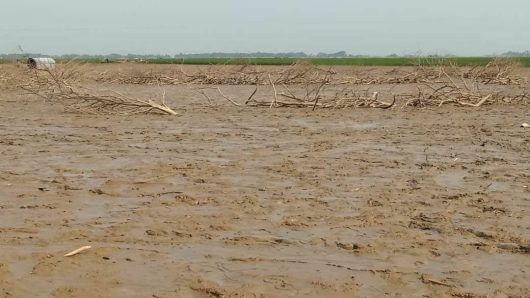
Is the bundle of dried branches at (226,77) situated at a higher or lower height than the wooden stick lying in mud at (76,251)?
lower

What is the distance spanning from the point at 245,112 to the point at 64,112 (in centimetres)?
352

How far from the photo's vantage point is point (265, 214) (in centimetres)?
486

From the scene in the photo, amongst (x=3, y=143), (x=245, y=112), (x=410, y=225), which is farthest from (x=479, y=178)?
(x=245, y=112)

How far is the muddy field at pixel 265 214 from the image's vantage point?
136 inches

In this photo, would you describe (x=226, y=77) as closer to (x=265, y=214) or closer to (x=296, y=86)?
(x=296, y=86)

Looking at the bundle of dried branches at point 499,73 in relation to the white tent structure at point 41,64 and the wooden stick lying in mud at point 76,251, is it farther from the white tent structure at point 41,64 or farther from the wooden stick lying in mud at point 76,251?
the wooden stick lying in mud at point 76,251

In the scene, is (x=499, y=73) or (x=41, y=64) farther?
(x=499, y=73)

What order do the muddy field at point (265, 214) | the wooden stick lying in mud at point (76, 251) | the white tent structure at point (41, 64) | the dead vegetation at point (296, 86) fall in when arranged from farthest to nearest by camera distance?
the white tent structure at point (41, 64), the dead vegetation at point (296, 86), the wooden stick lying in mud at point (76, 251), the muddy field at point (265, 214)

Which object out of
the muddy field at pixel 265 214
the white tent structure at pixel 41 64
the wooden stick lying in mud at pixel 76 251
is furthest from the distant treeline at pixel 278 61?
the wooden stick lying in mud at pixel 76 251

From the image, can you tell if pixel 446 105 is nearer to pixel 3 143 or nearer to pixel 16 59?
pixel 3 143

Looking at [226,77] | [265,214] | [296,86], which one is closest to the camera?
[265,214]

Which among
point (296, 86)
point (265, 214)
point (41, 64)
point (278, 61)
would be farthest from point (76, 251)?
point (278, 61)

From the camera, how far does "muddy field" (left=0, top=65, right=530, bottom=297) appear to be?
3.46m

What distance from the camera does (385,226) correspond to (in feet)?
14.9
